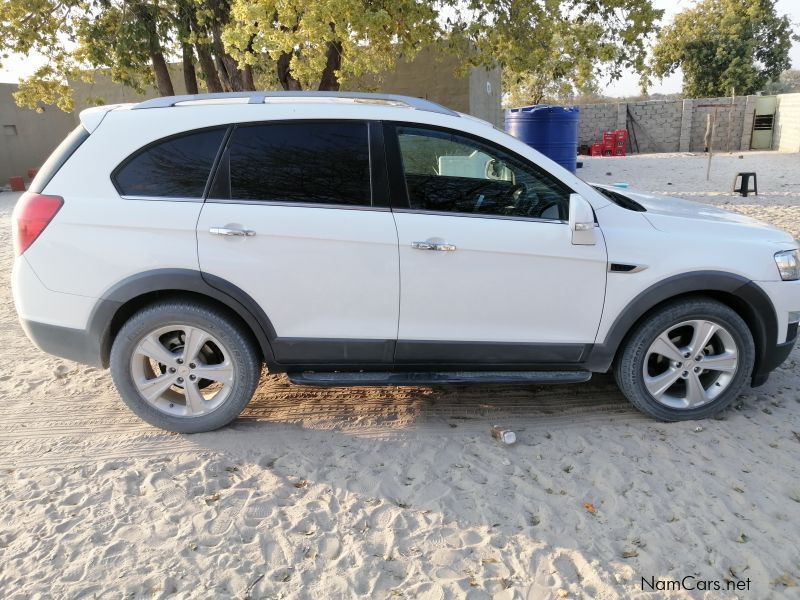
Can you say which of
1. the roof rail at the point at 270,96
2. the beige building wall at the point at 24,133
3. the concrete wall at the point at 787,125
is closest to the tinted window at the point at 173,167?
the roof rail at the point at 270,96

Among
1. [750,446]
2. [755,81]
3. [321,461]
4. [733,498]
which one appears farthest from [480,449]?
[755,81]

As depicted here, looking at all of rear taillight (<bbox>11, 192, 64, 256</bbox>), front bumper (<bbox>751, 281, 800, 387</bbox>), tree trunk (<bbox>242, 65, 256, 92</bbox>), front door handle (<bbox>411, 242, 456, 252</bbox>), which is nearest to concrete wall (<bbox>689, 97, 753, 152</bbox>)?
tree trunk (<bbox>242, 65, 256, 92</bbox>)

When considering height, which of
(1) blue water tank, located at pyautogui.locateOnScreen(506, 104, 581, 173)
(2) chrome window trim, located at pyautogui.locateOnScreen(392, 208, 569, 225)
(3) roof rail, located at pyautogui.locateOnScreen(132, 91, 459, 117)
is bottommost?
(2) chrome window trim, located at pyautogui.locateOnScreen(392, 208, 569, 225)

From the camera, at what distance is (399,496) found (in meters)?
2.95

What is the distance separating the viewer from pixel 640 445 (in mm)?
3352

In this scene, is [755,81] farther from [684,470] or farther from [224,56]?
[684,470]

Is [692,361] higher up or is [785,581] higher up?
[692,361]

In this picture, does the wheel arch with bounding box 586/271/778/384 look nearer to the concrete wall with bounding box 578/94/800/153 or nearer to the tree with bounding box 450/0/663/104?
the tree with bounding box 450/0/663/104

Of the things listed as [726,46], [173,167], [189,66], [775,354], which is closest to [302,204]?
[173,167]

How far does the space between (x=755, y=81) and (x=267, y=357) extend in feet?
107

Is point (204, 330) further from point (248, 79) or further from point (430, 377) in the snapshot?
point (248, 79)

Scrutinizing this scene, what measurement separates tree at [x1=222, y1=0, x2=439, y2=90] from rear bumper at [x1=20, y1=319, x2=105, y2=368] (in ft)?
15.6

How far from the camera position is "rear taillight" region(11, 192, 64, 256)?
10.4 ft

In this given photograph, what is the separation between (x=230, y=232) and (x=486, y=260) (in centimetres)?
137
